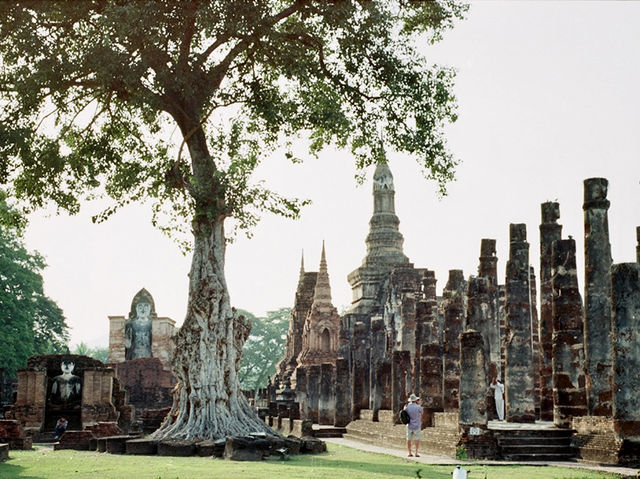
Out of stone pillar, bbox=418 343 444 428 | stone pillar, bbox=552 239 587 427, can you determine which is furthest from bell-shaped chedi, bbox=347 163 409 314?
stone pillar, bbox=552 239 587 427

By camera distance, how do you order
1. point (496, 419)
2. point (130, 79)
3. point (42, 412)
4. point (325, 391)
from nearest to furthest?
1. point (130, 79)
2. point (496, 419)
3. point (42, 412)
4. point (325, 391)

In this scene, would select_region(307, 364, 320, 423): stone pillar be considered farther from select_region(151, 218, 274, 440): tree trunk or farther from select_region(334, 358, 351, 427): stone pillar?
select_region(151, 218, 274, 440): tree trunk

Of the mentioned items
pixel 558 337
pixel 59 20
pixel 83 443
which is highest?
pixel 59 20

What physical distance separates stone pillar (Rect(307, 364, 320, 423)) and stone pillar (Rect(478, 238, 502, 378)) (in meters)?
6.03

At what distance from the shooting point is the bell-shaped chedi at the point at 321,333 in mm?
43219

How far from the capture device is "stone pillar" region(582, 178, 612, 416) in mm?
15766

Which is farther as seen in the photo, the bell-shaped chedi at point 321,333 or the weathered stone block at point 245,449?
the bell-shaped chedi at point 321,333

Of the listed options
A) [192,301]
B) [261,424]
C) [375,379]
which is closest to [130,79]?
[192,301]

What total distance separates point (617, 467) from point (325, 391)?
49.9 feet

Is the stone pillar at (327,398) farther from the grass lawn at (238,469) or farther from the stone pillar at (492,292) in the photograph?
the grass lawn at (238,469)

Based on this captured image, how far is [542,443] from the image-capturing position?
15594mm

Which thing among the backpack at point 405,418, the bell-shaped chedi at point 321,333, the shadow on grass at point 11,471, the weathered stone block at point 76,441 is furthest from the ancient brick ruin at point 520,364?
the bell-shaped chedi at point 321,333

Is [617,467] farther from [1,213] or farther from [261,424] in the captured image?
[1,213]

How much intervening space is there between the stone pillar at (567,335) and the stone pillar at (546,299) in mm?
2059
